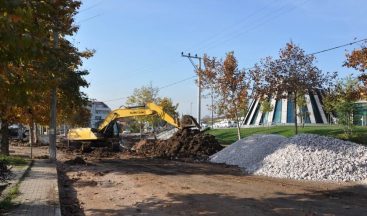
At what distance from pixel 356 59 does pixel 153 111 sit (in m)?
12.8

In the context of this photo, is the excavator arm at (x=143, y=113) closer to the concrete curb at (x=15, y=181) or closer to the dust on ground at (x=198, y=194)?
the dust on ground at (x=198, y=194)

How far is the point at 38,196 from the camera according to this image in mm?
12859

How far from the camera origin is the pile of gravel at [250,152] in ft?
72.5

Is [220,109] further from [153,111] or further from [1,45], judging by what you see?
[1,45]

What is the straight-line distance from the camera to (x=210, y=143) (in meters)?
29.3

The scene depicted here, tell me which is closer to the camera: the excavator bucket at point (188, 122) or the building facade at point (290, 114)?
the excavator bucket at point (188, 122)

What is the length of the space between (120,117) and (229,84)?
357 inches

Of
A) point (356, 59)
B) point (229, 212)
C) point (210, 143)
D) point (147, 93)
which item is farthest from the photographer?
point (147, 93)

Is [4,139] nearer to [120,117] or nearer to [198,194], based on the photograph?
[120,117]

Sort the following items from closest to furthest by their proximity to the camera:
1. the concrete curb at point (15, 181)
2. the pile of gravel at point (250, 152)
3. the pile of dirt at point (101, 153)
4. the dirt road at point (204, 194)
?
the dirt road at point (204, 194) → the concrete curb at point (15, 181) → the pile of gravel at point (250, 152) → the pile of dirt at point (101, 153)

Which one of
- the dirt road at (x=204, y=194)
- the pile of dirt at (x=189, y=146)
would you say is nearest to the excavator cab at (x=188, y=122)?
the pile of dirt at (x=189, y=146)

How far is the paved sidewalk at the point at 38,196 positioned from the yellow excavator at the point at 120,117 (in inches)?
488

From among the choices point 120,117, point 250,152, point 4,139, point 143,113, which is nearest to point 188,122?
point 143,113

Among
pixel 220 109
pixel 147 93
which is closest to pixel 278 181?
pixel 220 109
